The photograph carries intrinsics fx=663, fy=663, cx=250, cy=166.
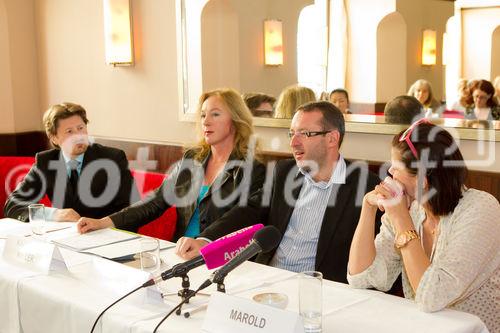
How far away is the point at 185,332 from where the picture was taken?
1715mm

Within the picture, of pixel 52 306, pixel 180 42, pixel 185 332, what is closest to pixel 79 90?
pixel 180 42

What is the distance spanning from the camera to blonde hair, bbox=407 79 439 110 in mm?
4578

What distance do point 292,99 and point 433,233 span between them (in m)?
2.38

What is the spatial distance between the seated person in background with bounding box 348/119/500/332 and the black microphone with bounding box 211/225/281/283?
1.52ft

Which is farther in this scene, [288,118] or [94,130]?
[94,130]

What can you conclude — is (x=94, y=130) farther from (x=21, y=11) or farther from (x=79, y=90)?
(x=21, y=11)

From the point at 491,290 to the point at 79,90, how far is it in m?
4.30

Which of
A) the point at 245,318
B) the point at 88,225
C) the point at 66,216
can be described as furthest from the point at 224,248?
the point at 66,216

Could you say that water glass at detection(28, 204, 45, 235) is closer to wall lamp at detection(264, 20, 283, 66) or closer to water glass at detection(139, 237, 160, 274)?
water glass at detection(139, 237, 160, 274)

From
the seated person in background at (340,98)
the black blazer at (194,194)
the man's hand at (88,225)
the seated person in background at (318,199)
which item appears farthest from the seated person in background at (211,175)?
the seated person in background at (340,98)

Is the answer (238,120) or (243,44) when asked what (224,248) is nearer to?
(238,120)

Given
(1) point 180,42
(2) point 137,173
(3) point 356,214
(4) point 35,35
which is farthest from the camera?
(4) point 35,35

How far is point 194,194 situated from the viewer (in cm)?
335

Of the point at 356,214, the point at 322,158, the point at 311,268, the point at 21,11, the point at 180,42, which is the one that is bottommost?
the point at 311,268
